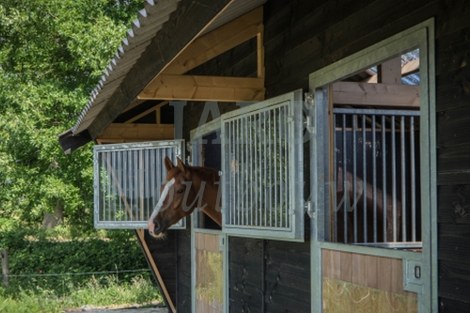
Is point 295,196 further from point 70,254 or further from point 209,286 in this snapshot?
point 70,254

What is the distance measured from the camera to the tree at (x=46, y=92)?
10.6 m

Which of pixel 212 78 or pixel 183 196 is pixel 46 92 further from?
pixel 212 78

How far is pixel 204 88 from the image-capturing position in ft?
13.9

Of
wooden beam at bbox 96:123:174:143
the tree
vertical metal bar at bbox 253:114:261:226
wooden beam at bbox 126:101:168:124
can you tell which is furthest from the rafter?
the tree

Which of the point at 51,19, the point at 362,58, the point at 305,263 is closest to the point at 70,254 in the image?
the point at 51,19

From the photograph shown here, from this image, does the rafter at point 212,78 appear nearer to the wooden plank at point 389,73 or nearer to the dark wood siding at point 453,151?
the wooden plank at point 389,73

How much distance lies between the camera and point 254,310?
4.57 metres

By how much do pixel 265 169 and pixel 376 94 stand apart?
853mm

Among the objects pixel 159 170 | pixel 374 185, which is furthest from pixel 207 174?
pixel 374 185

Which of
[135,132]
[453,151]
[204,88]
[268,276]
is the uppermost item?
[204,88]

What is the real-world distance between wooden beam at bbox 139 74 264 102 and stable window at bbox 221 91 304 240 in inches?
5.0

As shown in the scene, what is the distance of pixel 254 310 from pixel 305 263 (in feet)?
3.28

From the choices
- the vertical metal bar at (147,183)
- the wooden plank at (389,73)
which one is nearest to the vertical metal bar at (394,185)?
the wooden plank at (389,73)

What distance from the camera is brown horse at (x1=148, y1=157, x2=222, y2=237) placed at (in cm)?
498
